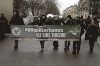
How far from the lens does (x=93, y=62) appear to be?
14.6 metres

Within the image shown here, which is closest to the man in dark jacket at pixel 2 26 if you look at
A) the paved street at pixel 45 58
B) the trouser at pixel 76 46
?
the paved street at pixel 45 58

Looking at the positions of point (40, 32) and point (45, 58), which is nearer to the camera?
point (45, 58)

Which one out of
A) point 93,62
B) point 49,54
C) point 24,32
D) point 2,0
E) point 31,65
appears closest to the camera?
point 31,65

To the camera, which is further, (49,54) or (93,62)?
(49,54)

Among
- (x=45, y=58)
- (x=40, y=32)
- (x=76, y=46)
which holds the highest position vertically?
(x=40, y=32)

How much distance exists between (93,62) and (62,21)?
4.41 meters

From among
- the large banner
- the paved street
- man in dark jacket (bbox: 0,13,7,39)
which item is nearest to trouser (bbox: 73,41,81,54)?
the paved street

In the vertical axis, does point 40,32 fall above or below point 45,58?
above

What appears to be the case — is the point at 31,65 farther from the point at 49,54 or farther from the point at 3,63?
the point at 49,54

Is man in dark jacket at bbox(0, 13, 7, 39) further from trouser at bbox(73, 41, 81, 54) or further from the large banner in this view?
trouser at bbox(73, 41, 81, 54)

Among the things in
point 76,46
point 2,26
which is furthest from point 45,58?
point 2,26


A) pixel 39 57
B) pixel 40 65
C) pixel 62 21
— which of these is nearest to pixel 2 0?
pixel 62 21

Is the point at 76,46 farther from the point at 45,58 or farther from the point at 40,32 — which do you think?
the point at 45,58

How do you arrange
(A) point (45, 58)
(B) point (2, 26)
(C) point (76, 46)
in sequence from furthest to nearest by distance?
(B) point (2, 26), (C) point (76, 46), (A) point (45, 58)
